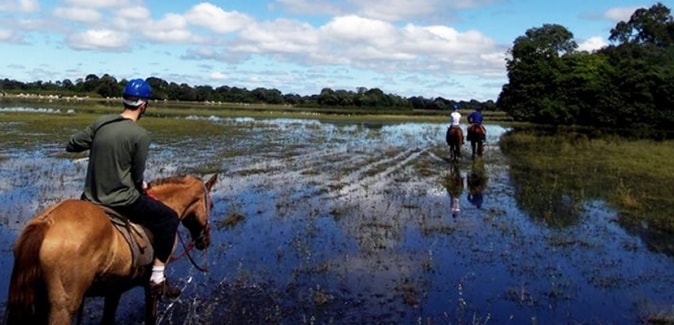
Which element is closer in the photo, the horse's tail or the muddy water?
the horse's tail

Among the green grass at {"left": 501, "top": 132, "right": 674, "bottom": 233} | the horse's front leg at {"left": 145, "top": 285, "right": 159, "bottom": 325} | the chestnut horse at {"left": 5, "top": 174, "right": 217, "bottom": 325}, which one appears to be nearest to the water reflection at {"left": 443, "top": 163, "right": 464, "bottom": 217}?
the green grass at {"left": 501, "top": 132, "right": 674, "bottom": 233}

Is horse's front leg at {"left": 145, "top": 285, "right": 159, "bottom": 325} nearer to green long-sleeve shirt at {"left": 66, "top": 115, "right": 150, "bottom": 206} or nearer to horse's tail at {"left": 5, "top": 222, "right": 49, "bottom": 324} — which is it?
green long-sleeve shirt at {"left": 66, "top": 115, "right": 150, "bottom": 206}

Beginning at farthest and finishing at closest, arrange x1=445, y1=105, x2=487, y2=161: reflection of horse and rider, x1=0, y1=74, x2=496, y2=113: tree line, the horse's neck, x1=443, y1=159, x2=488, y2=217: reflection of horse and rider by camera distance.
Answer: x1=0, y1=74, x2=496, y2=113: tree line → x1=445, y1=105, x2=487, y2=161: reflection of horse and rider → x1=443, y1=159, x2=488, y2=217: reflection of horse and rider → the horse's neck

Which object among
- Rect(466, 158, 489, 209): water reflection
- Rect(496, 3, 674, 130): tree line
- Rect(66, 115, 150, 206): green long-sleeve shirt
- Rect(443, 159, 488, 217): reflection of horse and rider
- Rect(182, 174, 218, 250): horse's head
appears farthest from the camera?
Rect(496, 3, 674, 130): tree line

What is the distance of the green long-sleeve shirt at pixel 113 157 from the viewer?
208 inches

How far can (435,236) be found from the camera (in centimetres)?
1140

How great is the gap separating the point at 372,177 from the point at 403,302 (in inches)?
464

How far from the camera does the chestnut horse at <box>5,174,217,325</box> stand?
457cm

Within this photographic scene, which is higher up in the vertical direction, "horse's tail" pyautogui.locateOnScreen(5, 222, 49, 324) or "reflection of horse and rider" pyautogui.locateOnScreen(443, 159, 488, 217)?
"horse's tail" pyautogui.locateOnScreen(5, 222, 49, 324)

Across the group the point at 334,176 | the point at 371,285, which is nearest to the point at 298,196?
the point at 334,176

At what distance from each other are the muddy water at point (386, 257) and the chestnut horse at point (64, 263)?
68.2 inches

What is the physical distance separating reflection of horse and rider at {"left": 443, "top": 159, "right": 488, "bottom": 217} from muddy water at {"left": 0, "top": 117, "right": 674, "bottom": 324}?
0.21 ft

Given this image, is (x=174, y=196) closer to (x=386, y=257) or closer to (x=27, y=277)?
(x=27, y=277)

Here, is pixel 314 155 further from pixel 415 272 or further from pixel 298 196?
pixel 415 272
